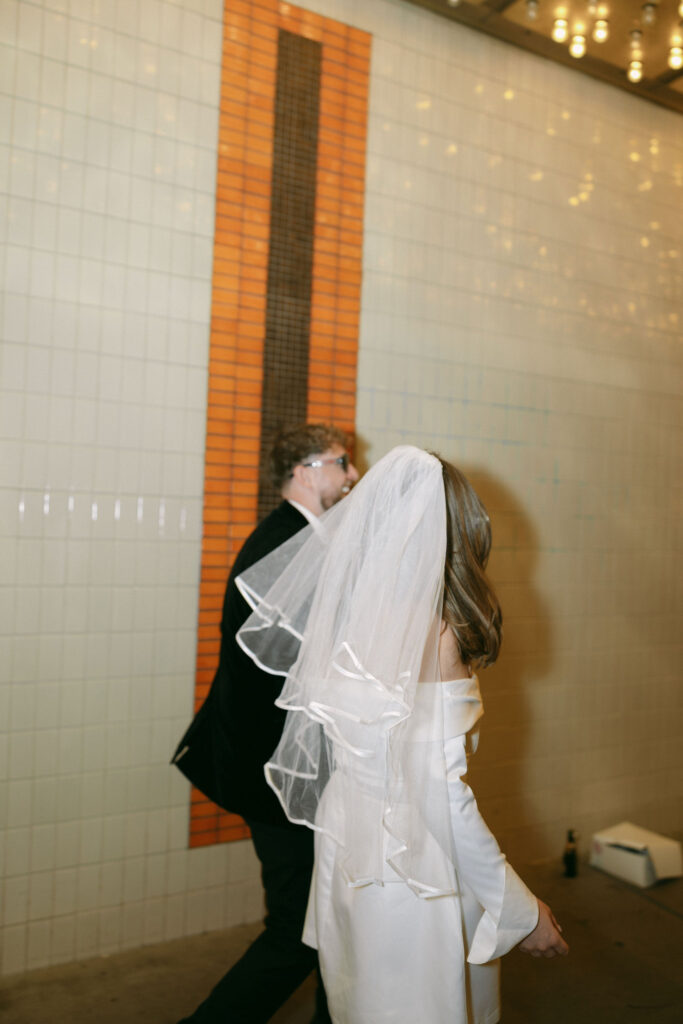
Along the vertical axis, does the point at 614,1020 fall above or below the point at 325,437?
below

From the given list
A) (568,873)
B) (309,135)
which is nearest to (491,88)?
(309,135)

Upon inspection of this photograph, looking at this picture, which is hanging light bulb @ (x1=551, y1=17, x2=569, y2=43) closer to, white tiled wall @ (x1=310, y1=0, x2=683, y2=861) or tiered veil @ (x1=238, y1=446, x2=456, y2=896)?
white tiled wall @ (x1=310, y1=0, x2=683, y2=861)

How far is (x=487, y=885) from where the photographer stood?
5.29 ft

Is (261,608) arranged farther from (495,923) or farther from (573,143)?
(573,143)

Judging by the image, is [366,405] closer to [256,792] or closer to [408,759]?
[256,792]

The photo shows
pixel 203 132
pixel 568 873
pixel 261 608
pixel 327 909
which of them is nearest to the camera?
pixel 327 909

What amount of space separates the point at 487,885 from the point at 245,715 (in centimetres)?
81

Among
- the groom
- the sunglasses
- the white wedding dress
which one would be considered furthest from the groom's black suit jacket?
the white wedding dress

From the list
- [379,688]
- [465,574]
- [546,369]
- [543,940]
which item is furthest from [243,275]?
[543,940]

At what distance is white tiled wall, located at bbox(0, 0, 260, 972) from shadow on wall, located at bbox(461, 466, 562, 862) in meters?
1.31

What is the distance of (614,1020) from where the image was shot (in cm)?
259

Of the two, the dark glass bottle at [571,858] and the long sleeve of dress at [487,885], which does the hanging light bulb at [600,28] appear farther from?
the dark glass bottle at [571,858]

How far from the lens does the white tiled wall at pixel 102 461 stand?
107 inches

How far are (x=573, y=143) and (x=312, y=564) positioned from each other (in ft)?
10.0
